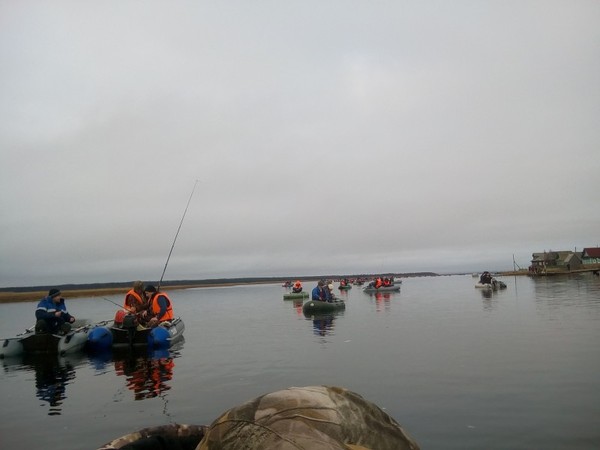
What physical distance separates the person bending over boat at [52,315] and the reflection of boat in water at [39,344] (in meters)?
0.31

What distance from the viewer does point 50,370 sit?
15.1 metres

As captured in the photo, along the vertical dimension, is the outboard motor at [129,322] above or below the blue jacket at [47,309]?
below

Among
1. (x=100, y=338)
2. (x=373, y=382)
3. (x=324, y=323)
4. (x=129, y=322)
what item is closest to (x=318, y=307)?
(x=324, y=323)

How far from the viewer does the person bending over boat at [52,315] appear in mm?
16453

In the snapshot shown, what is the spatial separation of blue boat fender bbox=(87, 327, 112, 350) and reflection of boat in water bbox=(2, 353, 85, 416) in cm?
70

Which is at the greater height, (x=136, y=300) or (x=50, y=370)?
(x=136, y=300)

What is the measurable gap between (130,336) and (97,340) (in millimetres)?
1926

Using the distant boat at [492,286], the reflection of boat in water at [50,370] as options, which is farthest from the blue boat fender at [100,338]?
the distant boat at [492,286]

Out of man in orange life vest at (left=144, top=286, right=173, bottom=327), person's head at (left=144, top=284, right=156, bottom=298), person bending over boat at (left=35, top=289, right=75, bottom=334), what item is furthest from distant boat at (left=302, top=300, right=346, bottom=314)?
person bending over boat at (left=35, top=289, right=75, bottom=334)

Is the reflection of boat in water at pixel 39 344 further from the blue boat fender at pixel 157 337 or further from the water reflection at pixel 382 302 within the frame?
the water reflection at pixel 382 302

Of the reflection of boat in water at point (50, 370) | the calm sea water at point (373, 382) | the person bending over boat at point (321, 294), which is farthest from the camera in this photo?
the person bending over boat at point (321, 294)

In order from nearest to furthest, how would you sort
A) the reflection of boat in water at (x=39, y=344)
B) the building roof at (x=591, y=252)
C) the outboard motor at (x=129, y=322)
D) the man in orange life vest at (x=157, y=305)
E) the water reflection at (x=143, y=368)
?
the water reflection at (x=143, y=368), the outboard motor at (x=129, y=322), the reflection of boat in water at (x=39, y=344), the man in orange life vest at (x=157, y=305), the building roof at (x=591, y=252)

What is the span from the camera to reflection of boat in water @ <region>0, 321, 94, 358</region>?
1678 centimetres

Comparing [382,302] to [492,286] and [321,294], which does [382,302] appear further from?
[492,286]
